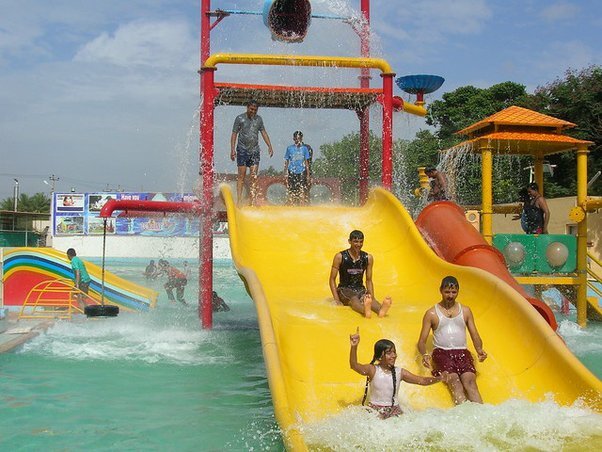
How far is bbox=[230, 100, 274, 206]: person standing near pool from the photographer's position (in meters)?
10.2

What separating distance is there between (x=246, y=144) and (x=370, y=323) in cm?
466

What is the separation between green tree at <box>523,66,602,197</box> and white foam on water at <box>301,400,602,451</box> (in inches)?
811

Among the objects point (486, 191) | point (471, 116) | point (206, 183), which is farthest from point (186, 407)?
point (471, 116)

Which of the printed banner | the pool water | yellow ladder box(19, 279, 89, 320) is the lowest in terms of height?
the pool water

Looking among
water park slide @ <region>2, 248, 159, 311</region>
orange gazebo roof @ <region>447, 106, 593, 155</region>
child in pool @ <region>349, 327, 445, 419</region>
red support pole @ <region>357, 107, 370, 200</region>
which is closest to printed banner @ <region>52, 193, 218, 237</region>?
water park slide @ <region>2, 248, 159, 311</region>

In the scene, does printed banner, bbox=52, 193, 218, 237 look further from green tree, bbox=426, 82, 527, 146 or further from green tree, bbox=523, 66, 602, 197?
green tree, bbox=523, 66, 602, 197

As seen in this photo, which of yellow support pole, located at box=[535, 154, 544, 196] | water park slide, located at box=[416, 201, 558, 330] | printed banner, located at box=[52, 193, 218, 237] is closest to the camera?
water park slide, located at box=[416, 201, 558, 330]

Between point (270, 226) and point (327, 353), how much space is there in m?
3.46

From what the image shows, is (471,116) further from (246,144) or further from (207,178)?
(207,178)

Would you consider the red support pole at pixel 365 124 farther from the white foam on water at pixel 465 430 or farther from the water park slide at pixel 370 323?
the white foam on water at pixel 465 430

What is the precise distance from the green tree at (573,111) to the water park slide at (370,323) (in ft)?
57.8

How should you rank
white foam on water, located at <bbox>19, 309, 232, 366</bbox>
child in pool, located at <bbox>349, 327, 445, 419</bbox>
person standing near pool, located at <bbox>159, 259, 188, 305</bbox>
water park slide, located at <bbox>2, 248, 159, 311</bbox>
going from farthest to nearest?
person standing near pool, located at <bbox>159, 259, 188, 305</bbox> < water park slide, located at <bbox>2, 248, 159, 311</bbox> < white foam on water, located at <bbox>19, 309, 232, 366</bbox> < child in pool, located at <bbox>349, 327, 445, 419</bbox>

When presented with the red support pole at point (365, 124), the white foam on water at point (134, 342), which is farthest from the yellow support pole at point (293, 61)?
the white foam on water at point (134, 342)

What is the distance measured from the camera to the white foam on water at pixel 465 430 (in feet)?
14.4
